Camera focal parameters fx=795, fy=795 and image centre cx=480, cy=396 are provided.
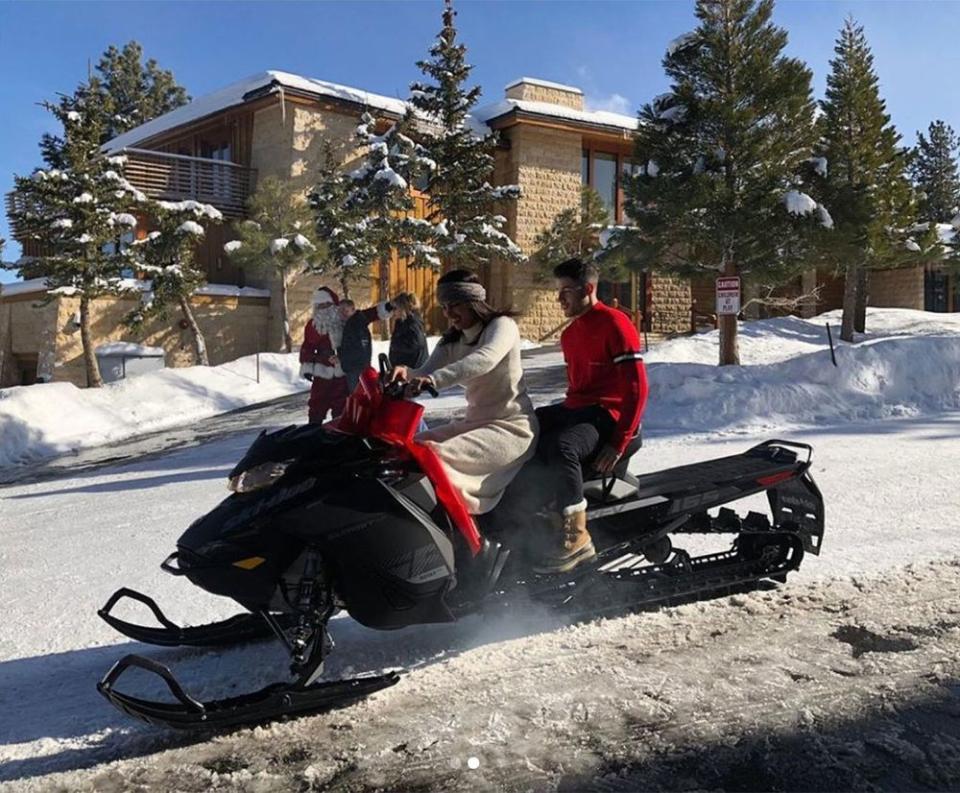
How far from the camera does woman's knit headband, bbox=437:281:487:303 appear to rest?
11.7ft

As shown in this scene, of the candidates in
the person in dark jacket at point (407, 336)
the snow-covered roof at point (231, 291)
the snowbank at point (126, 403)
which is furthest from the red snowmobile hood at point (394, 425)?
the snow-covered roof at point (231, 291)

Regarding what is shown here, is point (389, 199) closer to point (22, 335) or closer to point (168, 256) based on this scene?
point (168, 256)

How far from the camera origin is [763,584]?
4242mm

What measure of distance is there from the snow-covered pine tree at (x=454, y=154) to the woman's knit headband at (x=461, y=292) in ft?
56.8

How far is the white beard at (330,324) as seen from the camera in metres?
7.57

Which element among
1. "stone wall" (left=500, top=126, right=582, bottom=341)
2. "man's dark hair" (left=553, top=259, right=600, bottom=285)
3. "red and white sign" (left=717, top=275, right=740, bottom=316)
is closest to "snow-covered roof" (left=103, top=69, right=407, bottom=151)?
"stone wall" (left=500, top=126, right=582, bottom=341)

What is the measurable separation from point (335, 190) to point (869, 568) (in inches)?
662

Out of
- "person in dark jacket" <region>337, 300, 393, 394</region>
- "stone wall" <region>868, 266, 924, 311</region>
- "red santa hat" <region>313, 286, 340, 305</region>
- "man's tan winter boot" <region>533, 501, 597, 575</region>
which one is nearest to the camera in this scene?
"man's tan winter boot" <region>533, 501, 597, 575</region>

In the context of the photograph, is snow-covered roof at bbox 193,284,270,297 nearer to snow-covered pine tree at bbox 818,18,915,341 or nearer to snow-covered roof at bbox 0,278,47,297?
snow-covered roof at bbox 0,278,47,297

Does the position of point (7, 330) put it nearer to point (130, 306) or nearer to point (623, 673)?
point (130, 306)

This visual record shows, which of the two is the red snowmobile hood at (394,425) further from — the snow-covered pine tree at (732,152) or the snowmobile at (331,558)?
the snow-covered pine tree at (732,152)

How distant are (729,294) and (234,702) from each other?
11186 millimetres

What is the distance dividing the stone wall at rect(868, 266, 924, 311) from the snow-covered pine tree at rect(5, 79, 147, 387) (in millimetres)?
27092

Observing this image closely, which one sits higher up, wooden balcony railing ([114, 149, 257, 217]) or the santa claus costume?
wooden balcony railing ([114, 149, 257, 217])
